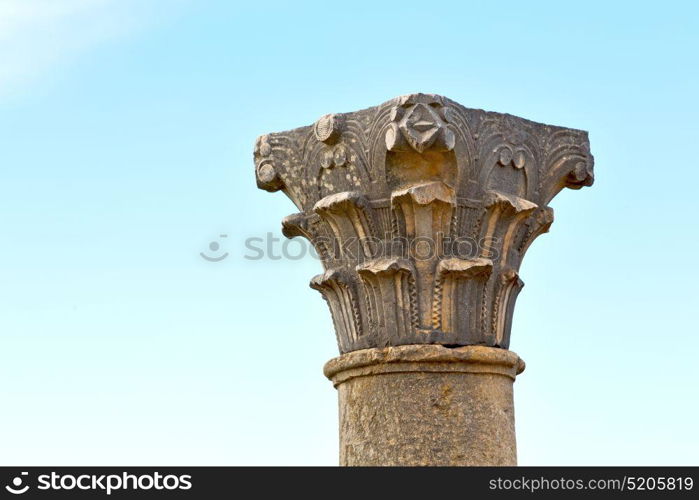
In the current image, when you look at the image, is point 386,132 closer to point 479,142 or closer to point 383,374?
point 479,142

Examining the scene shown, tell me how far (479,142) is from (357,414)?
222cm

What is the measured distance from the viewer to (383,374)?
904cm

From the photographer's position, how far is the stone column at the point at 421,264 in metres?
8.90

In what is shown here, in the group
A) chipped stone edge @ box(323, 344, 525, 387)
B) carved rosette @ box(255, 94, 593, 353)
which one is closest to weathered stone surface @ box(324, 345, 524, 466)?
chipped stone edge @ box(323, 344, 525, 387)

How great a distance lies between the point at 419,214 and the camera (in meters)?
9.01

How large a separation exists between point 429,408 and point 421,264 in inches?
41.6

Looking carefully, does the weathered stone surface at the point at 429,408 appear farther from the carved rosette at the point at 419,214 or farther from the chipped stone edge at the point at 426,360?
the carved rosette at the point at 419,214

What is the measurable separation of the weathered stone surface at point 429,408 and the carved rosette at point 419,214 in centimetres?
17

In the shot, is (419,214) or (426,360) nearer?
(426,360)

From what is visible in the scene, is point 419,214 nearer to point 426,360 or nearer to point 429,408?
point 426,360

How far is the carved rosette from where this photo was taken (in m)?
9.00

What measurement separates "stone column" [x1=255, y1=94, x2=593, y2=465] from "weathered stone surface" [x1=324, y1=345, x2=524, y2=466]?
1 cm

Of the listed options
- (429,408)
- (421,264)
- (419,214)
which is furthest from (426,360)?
(419,214)
